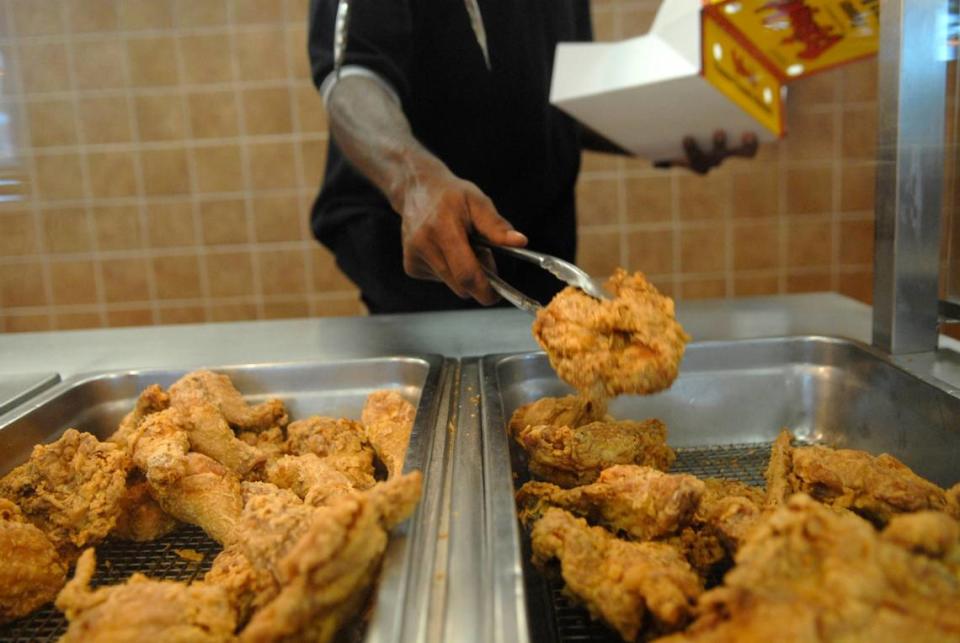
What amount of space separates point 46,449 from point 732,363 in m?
1.01

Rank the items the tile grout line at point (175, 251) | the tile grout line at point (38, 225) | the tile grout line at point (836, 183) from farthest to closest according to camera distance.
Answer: the tile grout line at point (175, 251)
the tile grout line at point (836, 183)
the tile grout line at point (38, 225)

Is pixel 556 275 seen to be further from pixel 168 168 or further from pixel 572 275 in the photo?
pixel 168 168

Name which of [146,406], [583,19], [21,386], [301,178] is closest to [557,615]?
[146,406]

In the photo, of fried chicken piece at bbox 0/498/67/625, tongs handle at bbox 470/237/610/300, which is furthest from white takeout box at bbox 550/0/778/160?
fried chicken piece at bbox 0/498/67/625

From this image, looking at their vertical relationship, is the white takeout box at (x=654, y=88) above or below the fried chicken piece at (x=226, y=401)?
above

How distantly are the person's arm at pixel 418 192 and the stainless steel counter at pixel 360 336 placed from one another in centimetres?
19

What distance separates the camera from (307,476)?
95cm

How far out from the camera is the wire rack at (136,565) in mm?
760

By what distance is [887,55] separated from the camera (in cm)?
108

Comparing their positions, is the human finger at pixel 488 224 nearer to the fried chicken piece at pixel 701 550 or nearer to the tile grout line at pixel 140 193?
the fried chicken piece at pixel 701 550

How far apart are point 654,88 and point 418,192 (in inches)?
22.7

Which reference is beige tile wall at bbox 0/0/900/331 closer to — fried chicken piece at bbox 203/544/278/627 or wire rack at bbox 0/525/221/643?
wire rack at bbox 0/525/221/643

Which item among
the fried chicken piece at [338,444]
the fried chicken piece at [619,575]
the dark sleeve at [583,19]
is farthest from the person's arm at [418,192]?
the dark sleeve at [583,19]

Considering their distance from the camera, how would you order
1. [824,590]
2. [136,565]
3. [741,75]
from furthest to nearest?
1. [741,75]
2. [136,565]
3. [824,590]
